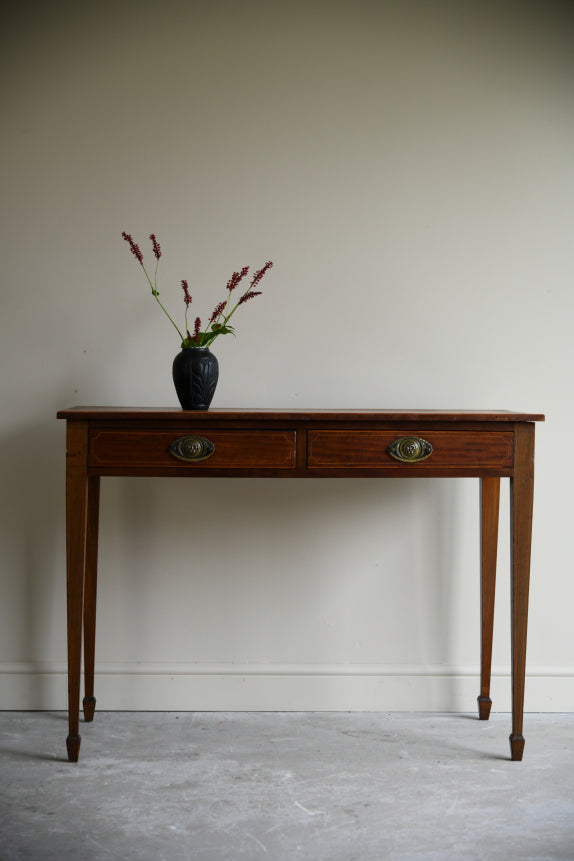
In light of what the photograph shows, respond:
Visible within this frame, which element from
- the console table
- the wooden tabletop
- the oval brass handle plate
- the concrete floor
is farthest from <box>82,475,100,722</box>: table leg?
the oval brass handle plate

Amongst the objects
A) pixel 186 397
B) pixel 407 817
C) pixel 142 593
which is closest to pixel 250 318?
pixel 186 397

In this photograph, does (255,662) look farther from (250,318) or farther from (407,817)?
(250,318)

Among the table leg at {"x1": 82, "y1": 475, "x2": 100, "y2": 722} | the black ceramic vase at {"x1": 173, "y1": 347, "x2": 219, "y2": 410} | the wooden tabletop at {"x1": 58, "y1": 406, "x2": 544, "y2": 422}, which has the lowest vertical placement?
the table leg at {"x1": 82, "y1": 475, "x2": 100, "y2": 722}

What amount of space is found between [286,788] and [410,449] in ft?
2.99

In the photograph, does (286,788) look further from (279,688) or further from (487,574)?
(487,574)

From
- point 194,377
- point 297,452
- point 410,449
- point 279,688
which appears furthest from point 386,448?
point 279,688

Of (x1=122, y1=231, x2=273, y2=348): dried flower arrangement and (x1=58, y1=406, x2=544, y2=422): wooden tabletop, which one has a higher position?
(x1=122, y1=231, x2=273, y2=348): dried flower arrangement

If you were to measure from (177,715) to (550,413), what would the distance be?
155 centimetres

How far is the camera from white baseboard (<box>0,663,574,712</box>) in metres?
2.54

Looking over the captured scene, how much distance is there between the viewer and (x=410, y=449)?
6.88ft

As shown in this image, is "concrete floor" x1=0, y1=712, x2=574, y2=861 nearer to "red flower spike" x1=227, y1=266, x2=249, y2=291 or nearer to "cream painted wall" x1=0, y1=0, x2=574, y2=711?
"cream painted wall" x1=0, y1=0, x2=574, y2=711

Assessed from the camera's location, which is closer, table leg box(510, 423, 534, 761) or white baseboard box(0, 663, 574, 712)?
table leg box(510, 423, 534, 761)

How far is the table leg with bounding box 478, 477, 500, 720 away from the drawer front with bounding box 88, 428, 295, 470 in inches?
28.3

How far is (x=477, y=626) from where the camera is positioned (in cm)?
261
